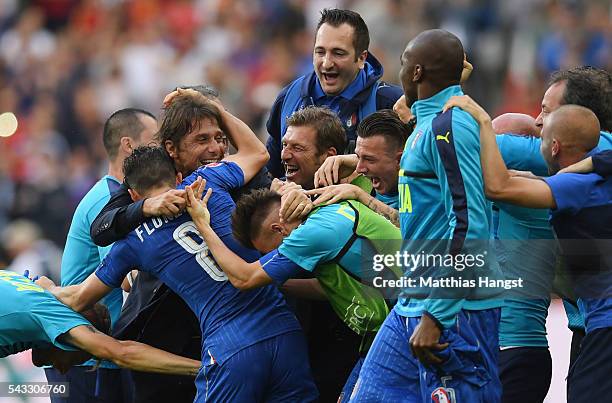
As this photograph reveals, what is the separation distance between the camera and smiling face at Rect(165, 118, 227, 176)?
7148mm

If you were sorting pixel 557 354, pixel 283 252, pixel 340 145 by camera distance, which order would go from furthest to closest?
pixel 557 354, pixel 340 145, pixel 283 252

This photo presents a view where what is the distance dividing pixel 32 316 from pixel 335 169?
6.25 feet

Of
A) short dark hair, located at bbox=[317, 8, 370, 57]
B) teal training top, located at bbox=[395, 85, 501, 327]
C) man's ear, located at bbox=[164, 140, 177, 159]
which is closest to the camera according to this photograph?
teal training top, located at bbox=[395, 85, 501, 327]

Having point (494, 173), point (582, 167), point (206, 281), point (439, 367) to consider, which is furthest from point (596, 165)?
point (206, 281)

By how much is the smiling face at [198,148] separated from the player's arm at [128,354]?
43.8 inches

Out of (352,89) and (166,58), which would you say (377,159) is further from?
(166,58)

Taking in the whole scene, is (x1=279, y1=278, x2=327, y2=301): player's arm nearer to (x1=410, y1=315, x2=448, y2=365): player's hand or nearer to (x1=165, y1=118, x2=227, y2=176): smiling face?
(x1=165, y1=118, x2=227, y2=176): smiling face

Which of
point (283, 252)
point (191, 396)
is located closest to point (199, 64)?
point (191, 396)

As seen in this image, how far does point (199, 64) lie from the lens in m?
15.4

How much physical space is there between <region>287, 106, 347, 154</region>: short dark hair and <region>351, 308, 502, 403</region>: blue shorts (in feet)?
4.72

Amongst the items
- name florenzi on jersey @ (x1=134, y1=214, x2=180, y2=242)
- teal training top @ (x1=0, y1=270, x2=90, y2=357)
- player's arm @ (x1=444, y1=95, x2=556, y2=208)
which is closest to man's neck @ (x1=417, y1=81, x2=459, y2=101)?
player's arm @ (x1=444, y1=95, x2=556, y2=208)

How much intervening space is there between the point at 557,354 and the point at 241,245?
11.6 ft

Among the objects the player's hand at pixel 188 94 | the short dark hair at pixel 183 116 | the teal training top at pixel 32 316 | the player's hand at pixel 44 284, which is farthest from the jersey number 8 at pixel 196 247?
the player's hand at pixel 44 284

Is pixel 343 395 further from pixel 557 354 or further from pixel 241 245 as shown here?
pixel 557 354
